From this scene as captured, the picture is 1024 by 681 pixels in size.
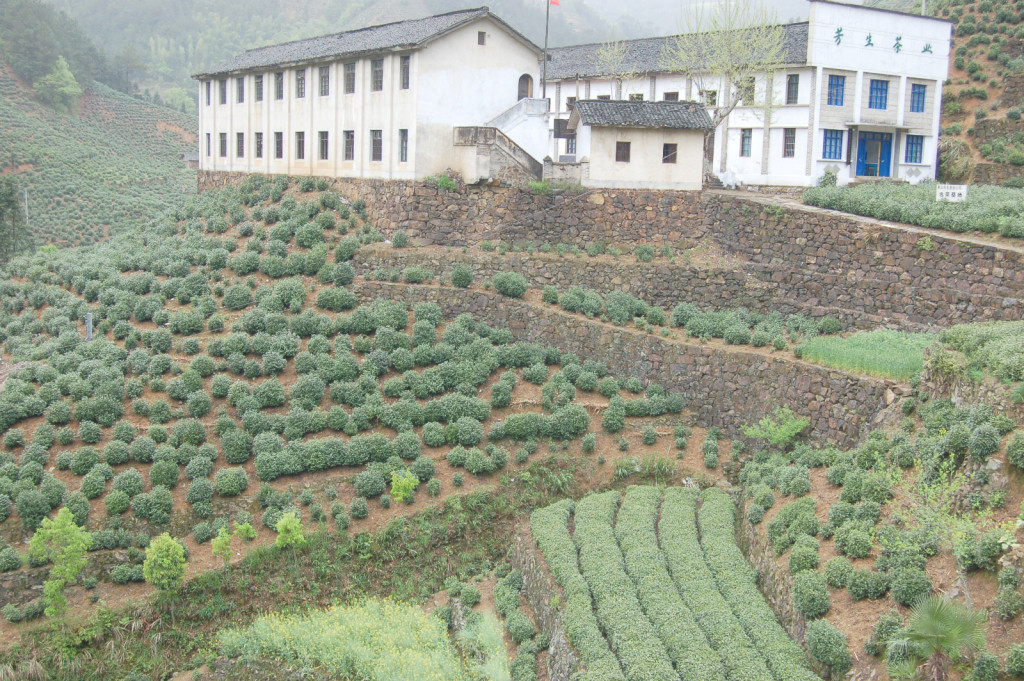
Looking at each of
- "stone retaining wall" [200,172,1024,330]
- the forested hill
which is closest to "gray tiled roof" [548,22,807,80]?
"stone retaining wall" [200,172,1024,330]

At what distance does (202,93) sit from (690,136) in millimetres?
26096

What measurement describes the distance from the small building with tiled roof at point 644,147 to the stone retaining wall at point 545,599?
15.3m

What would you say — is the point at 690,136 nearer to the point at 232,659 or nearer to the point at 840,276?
the point at 840,276

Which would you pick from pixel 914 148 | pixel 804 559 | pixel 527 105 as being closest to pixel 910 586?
pixel 804 559

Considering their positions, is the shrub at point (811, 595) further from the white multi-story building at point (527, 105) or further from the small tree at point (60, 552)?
the white multi-story building at point (527, 105)

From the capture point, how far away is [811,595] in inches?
693

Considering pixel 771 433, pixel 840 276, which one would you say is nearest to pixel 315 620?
pixel 771 433

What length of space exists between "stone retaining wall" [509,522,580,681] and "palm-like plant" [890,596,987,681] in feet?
20.5

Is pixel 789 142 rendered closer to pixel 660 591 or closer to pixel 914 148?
pixel 914 148

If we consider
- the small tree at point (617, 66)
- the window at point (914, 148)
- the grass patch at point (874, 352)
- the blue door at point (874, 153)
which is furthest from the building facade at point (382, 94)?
the window at point (914, 148)

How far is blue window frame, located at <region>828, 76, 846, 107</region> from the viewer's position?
3928 cm

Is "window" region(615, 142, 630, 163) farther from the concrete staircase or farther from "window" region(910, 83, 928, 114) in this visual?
"window" region(910, 83, 928, 114)

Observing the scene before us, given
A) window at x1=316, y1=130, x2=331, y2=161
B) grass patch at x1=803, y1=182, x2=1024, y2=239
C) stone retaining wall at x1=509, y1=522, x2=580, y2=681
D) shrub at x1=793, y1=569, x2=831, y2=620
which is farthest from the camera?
window at x1=316, y1=130, x2=331, y2=161

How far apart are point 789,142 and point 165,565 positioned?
3001 centimetres
